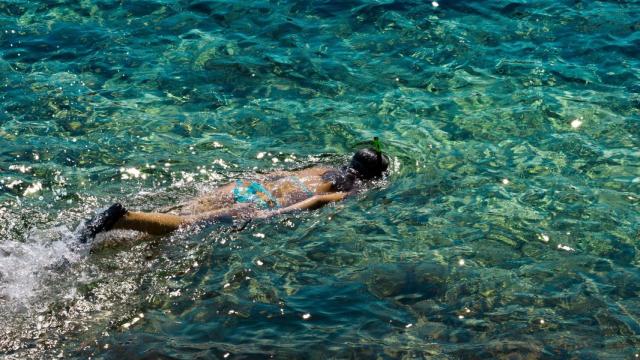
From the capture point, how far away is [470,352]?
21.2 ft

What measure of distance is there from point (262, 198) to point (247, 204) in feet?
0.62

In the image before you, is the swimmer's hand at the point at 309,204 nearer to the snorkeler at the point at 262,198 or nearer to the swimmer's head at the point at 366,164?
the snorkeler at the point at 262,198

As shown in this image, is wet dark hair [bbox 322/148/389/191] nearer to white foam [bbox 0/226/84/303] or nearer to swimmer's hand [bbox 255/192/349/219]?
swimmer's hand [bbox 255/192/349/219]

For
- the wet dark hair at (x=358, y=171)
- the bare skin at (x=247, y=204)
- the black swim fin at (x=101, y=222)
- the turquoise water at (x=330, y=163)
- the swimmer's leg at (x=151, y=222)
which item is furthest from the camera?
the wet dark hair at (x=358, y=171)

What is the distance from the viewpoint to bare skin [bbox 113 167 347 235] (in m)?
7.62

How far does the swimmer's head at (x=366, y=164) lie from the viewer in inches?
354

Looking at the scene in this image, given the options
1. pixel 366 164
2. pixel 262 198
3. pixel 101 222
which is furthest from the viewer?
pixel 366 164

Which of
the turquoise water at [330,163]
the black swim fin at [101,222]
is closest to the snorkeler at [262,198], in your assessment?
the black swim fin at [101,222]

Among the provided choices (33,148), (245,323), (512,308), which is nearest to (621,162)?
(512,308)

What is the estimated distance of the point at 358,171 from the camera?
9.03 meters

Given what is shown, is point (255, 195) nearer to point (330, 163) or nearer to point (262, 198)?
point (262, 198)

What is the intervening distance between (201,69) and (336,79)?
6.11ft

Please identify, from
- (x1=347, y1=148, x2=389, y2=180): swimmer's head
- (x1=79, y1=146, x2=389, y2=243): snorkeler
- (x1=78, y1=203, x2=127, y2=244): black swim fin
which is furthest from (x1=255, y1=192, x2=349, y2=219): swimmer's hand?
(x1=78, y1=203, x2=127, y2=244): black swim fin

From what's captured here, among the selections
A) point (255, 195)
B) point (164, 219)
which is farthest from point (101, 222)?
point (255, 195)
